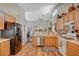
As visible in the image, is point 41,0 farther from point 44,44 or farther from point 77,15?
point 44,44

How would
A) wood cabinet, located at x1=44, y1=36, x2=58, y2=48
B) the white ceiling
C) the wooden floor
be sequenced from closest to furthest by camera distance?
1. the wooden floor
2. the white ceiling
3. wood cabinet, located at x1=44, y1=36, x2=58, y2=48

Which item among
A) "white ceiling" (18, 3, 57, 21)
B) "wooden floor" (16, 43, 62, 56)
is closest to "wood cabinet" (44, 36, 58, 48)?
"wooden floor" (16, 43, 62, 56)

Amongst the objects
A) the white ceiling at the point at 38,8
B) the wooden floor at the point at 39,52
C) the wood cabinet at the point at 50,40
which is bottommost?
the wooden floor at the point at 39,52

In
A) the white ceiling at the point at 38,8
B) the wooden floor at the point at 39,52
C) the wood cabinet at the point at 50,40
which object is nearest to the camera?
the wooden floor at the point at 39,52

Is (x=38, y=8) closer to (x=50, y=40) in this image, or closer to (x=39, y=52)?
(x=50, y=40)

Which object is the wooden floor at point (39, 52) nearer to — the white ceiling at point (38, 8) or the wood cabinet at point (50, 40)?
the wood cabinet at point (50, 40)

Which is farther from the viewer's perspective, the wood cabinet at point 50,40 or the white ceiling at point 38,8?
the wood cabinet at point 50,40

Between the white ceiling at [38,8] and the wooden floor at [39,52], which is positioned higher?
the white ceiling at [38,8]

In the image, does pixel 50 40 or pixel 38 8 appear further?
pixel 50 40

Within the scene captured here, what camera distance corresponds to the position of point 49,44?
7.94 m

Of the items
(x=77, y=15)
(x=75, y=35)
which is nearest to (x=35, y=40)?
(x=75, y=35)

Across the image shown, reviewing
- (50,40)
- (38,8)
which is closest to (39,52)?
(50,40)

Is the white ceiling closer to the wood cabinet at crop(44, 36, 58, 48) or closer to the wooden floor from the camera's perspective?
the wood cabinet at crop(44, 36, 58, 48)

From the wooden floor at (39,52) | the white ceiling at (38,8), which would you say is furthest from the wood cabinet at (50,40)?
the white ceiling at (38,8)
